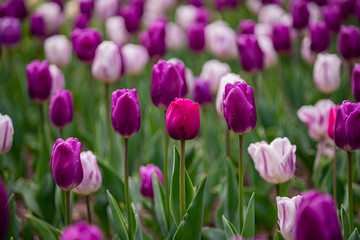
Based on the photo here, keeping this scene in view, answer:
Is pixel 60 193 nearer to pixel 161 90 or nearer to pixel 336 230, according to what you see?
pixel 161 90

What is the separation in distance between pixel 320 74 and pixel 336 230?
1.76 meters

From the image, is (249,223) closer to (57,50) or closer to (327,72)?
(327,72)

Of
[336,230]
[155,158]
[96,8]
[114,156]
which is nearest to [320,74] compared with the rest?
[155,158]

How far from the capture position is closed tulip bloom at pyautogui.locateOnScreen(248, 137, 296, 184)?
1795mm

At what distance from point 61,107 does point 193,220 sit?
0.80m

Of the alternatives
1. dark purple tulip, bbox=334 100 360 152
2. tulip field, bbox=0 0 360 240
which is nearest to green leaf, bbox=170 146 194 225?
tulip field, bbox=0 0 360 240

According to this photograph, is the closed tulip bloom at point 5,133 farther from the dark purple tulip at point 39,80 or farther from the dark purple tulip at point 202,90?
the dark purple tulip at point 202,90

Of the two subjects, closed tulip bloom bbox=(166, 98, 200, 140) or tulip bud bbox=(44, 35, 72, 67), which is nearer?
closed tulip bloom bbox=(166, 98, 200, 140)

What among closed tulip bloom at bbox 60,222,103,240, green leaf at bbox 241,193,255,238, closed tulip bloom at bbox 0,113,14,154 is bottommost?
green leaf at bbox 241,193,255,238

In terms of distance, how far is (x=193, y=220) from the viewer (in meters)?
1.62

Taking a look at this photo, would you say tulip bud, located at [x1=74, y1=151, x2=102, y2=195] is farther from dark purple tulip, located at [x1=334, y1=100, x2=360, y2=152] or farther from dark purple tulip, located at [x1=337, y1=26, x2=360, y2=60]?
dark purple tulip, located at [x1=337, y1=26, x2=360, y2=60]

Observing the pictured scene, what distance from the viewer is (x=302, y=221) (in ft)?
3.38

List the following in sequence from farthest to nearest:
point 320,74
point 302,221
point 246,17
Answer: point 246,17, point 320,74, point 302,221

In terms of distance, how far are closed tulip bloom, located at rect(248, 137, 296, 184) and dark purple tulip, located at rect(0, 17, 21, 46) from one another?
218cm
